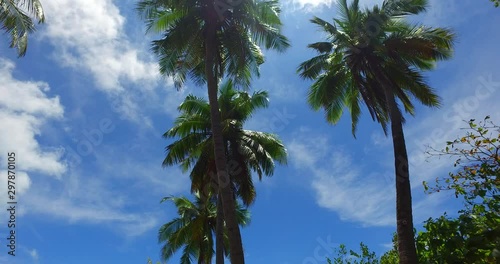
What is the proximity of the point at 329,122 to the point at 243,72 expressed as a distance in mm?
5039

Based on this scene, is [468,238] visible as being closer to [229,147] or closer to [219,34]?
[219,34]

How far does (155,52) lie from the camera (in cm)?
1501

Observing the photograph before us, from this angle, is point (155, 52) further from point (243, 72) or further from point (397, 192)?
point (397, 192)

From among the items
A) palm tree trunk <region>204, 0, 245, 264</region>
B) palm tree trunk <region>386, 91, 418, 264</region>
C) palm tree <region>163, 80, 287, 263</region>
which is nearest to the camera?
palm tree trunk <region>386, 91, 418, 264</region>

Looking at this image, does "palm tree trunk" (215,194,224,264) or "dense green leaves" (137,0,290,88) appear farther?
"palm tree trunk" (215,194,224,264)

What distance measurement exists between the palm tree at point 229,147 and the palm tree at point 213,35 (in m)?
4.59

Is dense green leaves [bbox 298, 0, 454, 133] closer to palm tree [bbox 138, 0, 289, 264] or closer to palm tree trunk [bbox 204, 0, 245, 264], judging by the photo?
palm tree [bbox 138, 0, 289, 264]

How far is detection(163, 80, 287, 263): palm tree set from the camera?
65.5ft

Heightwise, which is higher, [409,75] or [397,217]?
[409,75]

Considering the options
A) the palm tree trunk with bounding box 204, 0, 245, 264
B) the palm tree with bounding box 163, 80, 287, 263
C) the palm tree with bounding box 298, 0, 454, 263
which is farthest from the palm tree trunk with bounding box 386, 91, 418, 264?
the palm tree with bounding box 163, 80, 287, 263

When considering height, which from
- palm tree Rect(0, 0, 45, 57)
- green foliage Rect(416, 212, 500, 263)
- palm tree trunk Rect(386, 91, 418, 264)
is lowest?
green foliage Rect(416, 212, 500, 263)

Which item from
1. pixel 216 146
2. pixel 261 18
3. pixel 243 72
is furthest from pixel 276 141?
pixel 216 146

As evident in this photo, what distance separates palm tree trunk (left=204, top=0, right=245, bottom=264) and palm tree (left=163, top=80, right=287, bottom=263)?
5946 millimetres

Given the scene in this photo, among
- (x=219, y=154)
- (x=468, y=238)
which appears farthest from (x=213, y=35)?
(x=468, y=238)
